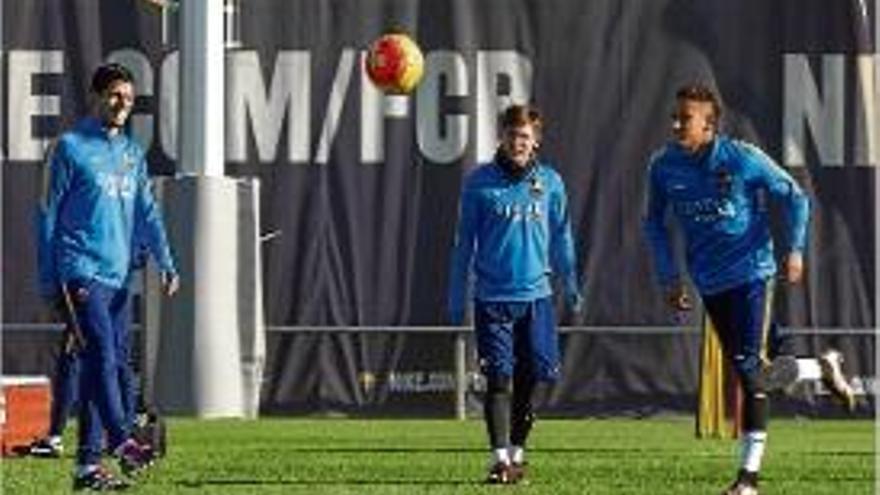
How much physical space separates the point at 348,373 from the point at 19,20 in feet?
14.5

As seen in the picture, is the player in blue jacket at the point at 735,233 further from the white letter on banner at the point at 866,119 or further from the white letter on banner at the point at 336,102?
the white letter on banner at the point at 336,102

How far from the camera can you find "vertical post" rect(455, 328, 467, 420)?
80.0 feet

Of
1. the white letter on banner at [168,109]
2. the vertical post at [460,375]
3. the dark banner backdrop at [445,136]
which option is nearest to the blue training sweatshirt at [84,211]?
the vertical post at [460,375]

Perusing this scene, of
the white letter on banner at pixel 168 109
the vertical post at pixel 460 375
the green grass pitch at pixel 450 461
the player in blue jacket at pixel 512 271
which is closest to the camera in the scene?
the green grass pitch at pixel 450 461

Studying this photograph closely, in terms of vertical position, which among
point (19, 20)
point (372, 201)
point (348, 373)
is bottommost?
point (348, 373)

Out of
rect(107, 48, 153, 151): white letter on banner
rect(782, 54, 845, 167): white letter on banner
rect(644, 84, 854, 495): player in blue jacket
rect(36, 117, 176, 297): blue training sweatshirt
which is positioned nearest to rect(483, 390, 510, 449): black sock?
rect(644, 84, 854, 495): player in blue jacket

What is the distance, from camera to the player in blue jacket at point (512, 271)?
13297 millimetres

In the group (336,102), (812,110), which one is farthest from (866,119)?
(336,102)

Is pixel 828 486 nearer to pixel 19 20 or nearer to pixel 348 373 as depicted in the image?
pixel 348 373

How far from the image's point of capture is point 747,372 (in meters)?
12.1

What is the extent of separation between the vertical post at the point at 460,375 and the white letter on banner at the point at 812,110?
3341 millimetres

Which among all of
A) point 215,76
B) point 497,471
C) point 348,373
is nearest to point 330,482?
point 497,471

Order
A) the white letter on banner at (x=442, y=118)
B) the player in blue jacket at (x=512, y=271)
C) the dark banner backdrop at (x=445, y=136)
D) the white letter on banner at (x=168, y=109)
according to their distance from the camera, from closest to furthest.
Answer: the player in blue jacket at (x=512, y=271) → the dark banner backdrop at (x=445, y=136) → the white letter on banner at (x=442, y=118) → the white letter on banner at (x=168, y=109)

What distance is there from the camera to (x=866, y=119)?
24.7 meters
